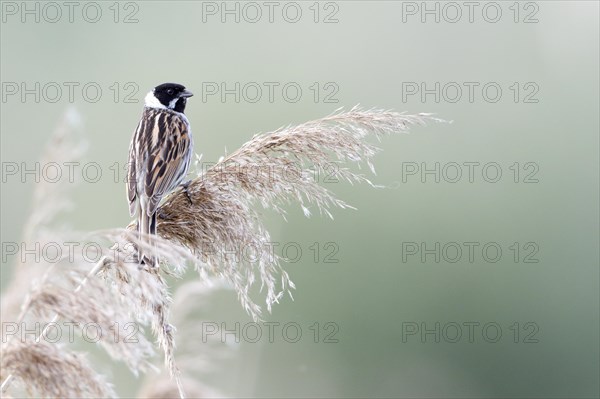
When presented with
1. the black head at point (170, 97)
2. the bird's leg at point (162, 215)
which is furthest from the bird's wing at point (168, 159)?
the black head at point (170, 97)

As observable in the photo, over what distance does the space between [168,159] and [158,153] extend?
3.5 inches

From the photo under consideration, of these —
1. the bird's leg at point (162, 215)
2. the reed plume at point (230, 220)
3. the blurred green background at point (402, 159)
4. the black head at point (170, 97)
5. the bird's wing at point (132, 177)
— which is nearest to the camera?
the reed plume at point (230, 220)

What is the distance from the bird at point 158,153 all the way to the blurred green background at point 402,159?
125 cm

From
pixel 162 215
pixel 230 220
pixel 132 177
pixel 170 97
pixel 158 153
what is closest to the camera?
pixel 230 220

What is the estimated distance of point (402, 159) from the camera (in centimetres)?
1039

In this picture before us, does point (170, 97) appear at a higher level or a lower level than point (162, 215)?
higher

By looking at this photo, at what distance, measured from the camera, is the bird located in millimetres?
4062

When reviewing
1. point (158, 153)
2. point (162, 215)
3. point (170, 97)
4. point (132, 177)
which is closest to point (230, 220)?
point (162, 215)

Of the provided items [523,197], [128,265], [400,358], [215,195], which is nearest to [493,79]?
[523,197]

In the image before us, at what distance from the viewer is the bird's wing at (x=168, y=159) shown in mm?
4246

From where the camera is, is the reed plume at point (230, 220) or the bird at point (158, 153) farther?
the bird at point (158, 153)

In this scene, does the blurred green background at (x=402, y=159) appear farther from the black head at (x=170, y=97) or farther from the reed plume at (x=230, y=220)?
the reed plume at (x=230, y=220)

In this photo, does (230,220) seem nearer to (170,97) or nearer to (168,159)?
(168,159)

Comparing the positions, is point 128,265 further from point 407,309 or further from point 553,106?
point 553,106
